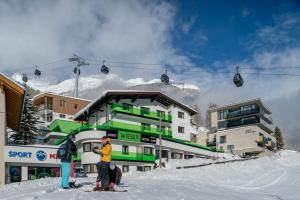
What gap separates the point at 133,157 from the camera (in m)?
54.4

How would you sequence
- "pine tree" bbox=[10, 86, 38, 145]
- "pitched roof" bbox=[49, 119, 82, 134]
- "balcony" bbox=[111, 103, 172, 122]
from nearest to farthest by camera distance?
"pine tree" bbox=[10, 86, 38, 145]
"balcony" bbox=[111, 103, 172, 122]
"pitched roof" bbox=[49, 119, 82, 134]

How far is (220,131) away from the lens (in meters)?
93.8

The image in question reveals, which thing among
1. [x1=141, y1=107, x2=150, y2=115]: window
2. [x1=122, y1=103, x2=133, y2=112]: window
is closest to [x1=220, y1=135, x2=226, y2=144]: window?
[x1=141, y1=107, x2=150, y2=115]: window

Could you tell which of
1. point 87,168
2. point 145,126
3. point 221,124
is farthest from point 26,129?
point 221,124

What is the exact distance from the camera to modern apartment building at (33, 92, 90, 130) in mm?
86625

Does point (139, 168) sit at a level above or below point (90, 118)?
below

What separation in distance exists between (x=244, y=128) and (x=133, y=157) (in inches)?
1610

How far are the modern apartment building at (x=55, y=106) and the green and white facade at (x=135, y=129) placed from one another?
2468cm

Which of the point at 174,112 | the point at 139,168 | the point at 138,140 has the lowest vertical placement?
the point at 139,168

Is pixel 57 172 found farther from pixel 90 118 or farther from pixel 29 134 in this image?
pixel 90 118

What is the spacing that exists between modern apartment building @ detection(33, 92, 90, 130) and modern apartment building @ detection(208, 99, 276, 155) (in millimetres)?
32197

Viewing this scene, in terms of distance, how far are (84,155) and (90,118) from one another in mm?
11572

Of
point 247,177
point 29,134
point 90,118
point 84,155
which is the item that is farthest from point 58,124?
point 247,177

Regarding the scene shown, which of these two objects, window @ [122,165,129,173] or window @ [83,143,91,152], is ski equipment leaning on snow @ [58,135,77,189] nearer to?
window @ [83,143,91,152]
